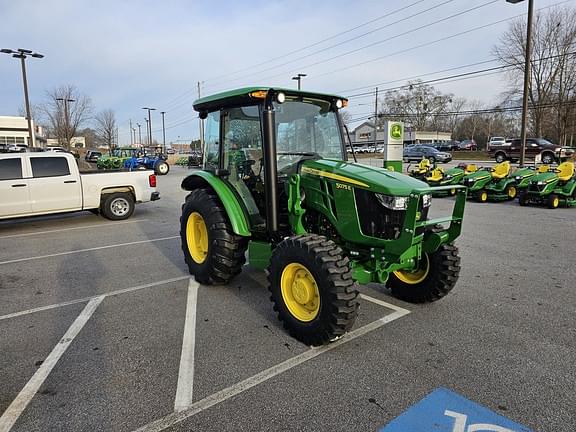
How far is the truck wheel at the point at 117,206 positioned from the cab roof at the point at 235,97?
599 centimetres

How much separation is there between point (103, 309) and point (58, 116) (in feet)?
141

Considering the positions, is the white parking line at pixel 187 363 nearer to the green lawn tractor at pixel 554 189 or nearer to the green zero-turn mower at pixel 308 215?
the green zero-turn mower at pixel 308 215

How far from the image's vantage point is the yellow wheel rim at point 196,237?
5.47 meters

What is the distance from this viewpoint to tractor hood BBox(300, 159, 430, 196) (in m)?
3.57

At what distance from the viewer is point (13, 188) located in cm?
859

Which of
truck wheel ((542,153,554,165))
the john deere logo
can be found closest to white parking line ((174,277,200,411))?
the john deere logo

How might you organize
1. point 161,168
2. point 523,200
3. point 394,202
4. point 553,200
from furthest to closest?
1. point 161,168
2. point 523,200
3. point 553,200
4. point 394,202

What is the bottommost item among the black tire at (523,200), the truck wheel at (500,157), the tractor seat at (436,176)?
the black tire at (523,200)

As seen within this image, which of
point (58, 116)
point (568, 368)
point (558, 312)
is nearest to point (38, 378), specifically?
point (568, 368)

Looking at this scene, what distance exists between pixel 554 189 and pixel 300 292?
11.1 meters

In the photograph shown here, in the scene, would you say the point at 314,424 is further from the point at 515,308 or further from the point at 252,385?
the point at 515,308

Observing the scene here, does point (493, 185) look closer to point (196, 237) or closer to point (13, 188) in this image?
A: point (196, 237)

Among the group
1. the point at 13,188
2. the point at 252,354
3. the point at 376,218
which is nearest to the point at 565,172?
the point at 376,218

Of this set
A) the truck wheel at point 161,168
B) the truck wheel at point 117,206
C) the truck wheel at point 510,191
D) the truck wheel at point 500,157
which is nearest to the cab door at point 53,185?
the truck wheel at point 117,206
